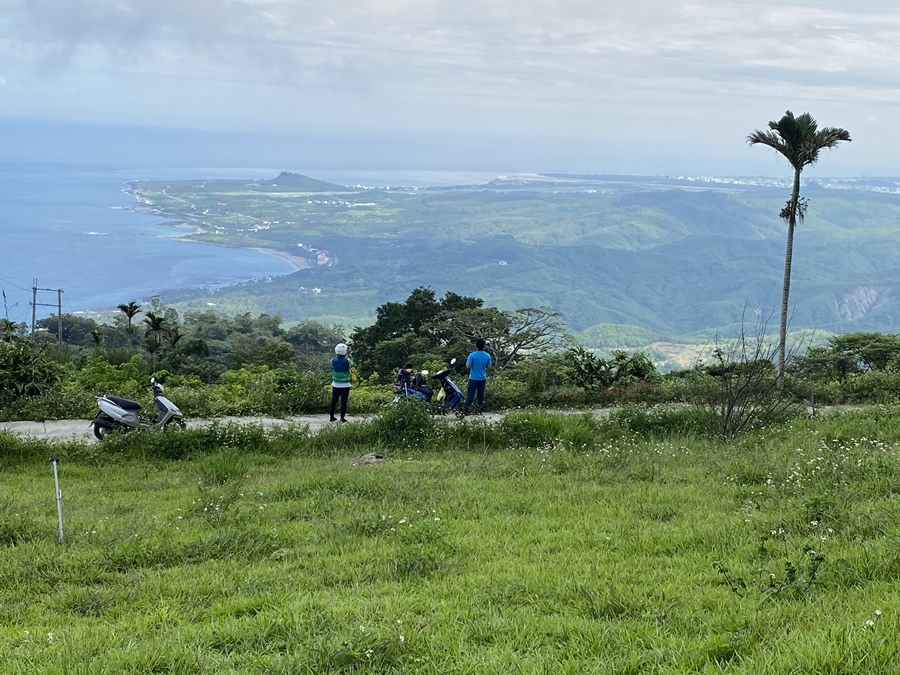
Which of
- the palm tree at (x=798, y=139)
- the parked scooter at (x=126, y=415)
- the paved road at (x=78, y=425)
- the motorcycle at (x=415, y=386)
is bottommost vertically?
the paved road at (x=78, y=425)

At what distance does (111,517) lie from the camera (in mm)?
6945

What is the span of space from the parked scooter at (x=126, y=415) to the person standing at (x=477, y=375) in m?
4.74

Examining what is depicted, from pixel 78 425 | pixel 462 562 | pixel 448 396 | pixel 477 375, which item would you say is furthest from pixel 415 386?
pixel 462 562


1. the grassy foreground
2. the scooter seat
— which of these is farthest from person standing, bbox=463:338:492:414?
the scooter seat

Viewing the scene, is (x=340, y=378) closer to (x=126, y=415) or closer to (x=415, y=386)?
(x=415, y=386)

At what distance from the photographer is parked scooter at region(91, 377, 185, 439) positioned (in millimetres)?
11172

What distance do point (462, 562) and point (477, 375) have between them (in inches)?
305

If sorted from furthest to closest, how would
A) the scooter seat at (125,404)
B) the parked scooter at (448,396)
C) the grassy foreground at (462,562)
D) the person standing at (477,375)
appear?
the parked scooter at (448,396)
the person standing at (477,375)
the scooter seat at (125,404)
the grassy foreground at (462,562)

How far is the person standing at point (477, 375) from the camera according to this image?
1305 cm

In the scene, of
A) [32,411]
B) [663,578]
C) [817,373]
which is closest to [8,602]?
[663,578]

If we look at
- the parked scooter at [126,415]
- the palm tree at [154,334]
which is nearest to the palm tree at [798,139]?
the parked scooter at [126,415]

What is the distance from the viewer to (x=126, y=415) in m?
11.2

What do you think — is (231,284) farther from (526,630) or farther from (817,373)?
A: (526,630)

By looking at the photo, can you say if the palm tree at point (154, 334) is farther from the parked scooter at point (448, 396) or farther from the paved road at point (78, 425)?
the parked scooter at point (448, 396)
